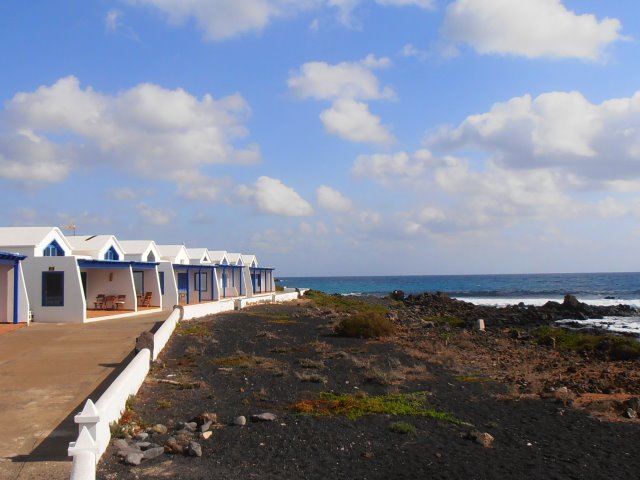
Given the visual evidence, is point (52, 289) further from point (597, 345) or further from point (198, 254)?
point (597, 345)

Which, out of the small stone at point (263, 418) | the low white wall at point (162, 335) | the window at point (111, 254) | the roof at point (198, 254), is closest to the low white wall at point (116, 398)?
the small stone at point (263, 418)

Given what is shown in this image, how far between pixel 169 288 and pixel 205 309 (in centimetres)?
317

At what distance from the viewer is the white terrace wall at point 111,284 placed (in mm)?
25984

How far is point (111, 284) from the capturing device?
26312 millimetres

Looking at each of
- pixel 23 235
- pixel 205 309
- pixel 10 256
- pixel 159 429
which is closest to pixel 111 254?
pixel 205 309

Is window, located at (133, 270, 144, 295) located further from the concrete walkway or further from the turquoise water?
the turquoise water

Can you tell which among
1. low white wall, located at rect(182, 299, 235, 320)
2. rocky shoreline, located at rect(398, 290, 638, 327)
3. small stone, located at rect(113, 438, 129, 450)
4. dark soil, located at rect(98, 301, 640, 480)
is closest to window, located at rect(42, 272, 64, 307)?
low white wall, located at rect(182, 299, 235, 320)

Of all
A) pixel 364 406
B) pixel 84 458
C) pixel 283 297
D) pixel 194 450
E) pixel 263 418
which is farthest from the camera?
pixel 283 297

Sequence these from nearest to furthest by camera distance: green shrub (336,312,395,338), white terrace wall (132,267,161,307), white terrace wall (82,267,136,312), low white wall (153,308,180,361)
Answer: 1. low white wall (153,308,180,361)
2. green shrub (336,312,395,338)
3. white terrace wall (82,267,136,312)
4. white terrace wall (132,267,161,307)

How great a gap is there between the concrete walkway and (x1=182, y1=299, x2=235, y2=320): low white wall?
4830 millimetres

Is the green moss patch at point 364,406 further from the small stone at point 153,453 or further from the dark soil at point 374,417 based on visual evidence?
the small stone at point 153,453

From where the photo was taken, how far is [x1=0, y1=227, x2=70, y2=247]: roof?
2222 centimetres

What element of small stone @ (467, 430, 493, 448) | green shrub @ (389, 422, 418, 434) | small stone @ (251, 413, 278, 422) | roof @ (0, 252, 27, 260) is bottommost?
small stone @ (467, 430, 493, 448)

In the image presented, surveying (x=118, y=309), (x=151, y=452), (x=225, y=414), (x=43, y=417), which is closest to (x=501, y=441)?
(x=225, y=414)
